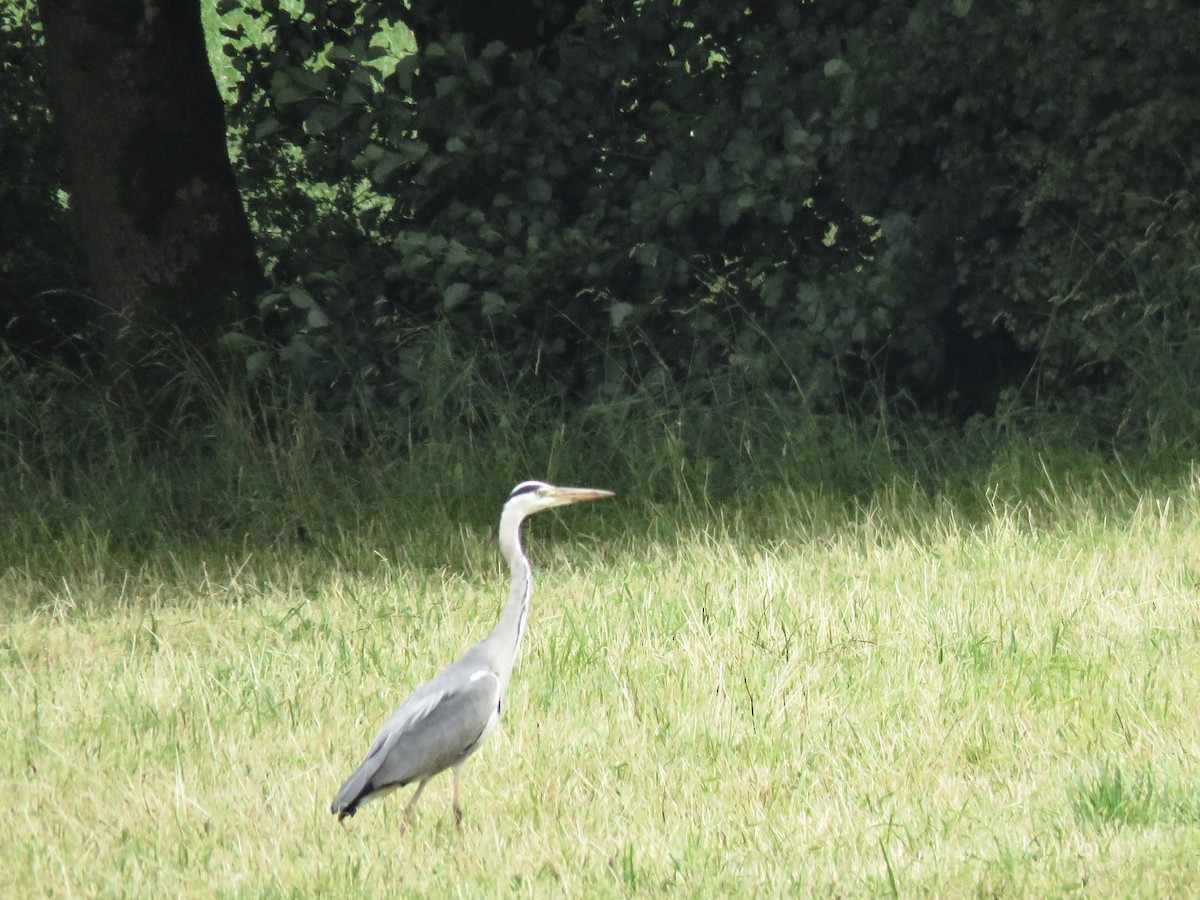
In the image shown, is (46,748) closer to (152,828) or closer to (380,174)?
(152,828)

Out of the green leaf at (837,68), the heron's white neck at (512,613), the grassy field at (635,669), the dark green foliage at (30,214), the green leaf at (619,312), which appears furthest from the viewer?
the dark green foliage at (30,214)

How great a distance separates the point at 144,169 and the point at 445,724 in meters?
6.24


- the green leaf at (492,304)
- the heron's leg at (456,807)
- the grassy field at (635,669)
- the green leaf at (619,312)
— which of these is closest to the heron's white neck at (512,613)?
the heron's leg at (456,807)

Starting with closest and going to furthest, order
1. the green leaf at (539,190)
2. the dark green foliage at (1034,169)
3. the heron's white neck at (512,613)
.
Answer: the heron's white neck at (512,613) < the dark green foliage at (1034,169) < the green leaf at (539,190)

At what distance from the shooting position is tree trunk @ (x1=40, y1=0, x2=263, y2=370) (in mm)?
9617

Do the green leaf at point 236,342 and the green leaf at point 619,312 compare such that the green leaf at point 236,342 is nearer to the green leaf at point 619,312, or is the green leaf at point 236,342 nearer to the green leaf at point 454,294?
the green leaf at point 454,294

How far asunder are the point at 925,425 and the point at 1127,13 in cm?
227

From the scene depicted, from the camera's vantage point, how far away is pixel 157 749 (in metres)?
5.13

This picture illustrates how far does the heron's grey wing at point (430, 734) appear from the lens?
13.9 ft

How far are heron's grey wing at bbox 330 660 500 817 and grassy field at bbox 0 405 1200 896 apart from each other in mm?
181

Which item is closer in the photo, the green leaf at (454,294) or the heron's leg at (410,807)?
the heron's leg at (410,807)

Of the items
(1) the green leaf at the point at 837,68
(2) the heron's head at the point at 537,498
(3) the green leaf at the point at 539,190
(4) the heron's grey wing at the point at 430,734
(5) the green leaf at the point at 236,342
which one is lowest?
(4) the heron's grey wing at the point at 430,734

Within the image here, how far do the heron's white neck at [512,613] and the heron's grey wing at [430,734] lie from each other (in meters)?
0.07

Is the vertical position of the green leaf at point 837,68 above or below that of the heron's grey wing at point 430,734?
above
